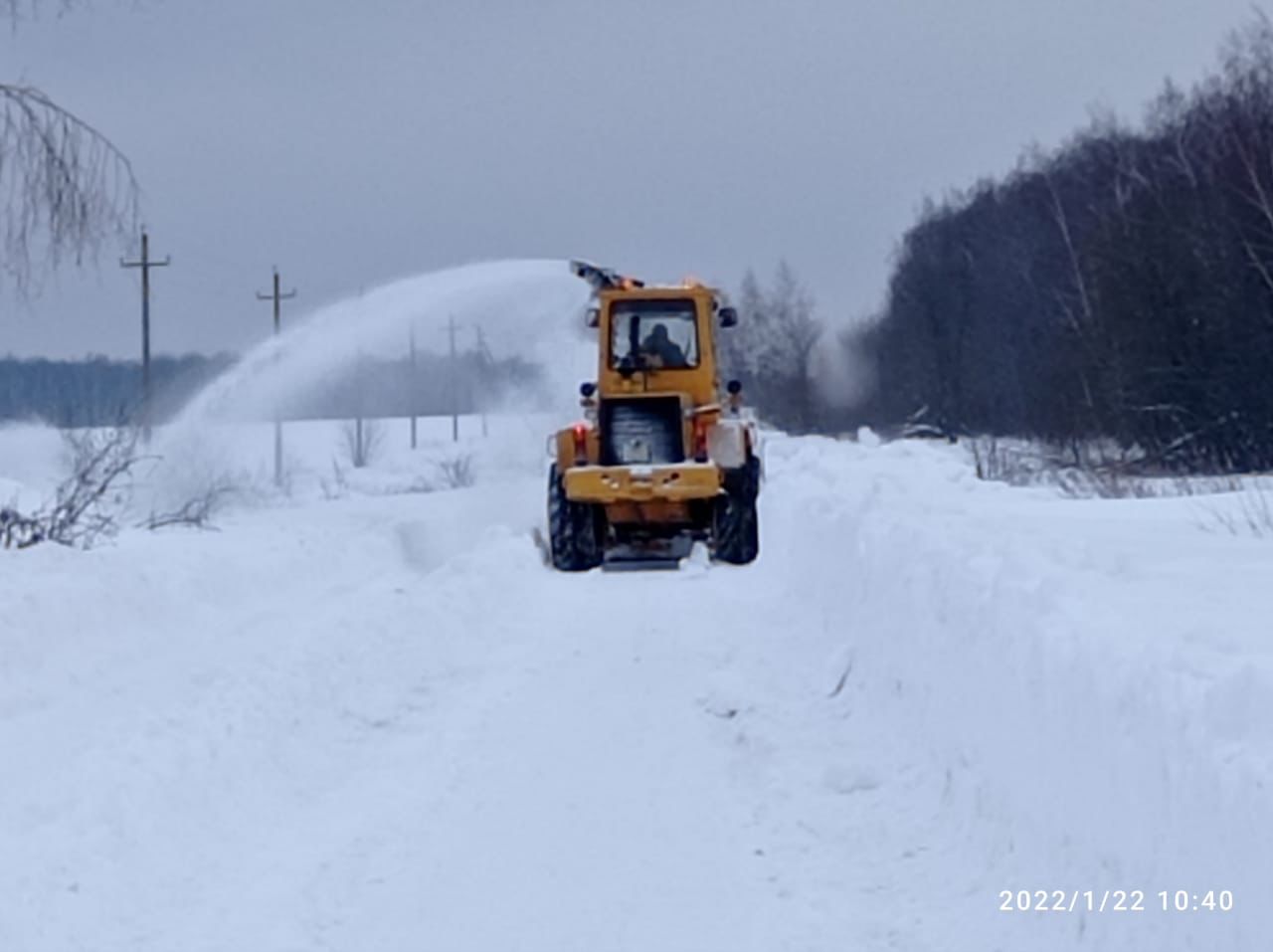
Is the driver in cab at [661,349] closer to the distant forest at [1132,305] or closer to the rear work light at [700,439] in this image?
the rear work light at [700,439]

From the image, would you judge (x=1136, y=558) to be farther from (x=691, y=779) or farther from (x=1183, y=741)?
(x=1183, y=741)

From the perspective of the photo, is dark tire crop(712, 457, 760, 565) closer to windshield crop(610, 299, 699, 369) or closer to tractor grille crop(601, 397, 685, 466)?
tractor grille crop(601, 397, 685, 466)

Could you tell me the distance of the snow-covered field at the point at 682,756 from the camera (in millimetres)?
6707

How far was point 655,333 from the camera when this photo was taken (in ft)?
63.8

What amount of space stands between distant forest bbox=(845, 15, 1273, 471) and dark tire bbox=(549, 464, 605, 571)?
21.3 metres

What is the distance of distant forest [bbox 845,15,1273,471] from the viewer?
131ft

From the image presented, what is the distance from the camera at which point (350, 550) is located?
24.0m

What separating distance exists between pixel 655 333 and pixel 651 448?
1317 millimetres

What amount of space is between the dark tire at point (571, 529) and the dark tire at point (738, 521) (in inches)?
48.3
